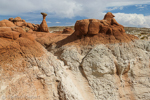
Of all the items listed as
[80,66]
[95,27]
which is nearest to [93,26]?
[95,27]

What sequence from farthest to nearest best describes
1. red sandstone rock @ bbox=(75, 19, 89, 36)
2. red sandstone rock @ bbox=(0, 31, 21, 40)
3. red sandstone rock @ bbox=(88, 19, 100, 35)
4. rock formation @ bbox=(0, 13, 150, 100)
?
red sandstone rock @ bbox=(75, 19, 89, 36)
red sandstone rock @ bbox=(88, 19, 100, 35)
red sandstone rock @ bbox=(0, 31, 21, 40)
rock formation @ bbox=(0, 13, 150, 100)

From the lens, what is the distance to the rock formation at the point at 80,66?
4.86 m

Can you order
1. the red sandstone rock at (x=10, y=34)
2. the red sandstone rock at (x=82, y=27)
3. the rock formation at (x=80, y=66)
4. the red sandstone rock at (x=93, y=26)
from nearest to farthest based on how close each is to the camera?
the rock formation at (x=80, y=66) → the red sandstone rock at (x=10, y=34) → the red sandstone rock at (x=93, y=26) → the red sandstone rock at (x=82, y=27)

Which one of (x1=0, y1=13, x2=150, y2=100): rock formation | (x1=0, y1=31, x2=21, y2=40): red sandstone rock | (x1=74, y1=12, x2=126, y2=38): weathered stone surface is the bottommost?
(x1=0, y1=13, x2=150, y2=100): rock formation

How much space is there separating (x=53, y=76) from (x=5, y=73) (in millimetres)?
1887

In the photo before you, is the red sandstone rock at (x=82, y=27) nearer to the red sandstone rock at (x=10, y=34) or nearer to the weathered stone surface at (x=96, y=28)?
the weathered stone surface at (x=96, y=28)

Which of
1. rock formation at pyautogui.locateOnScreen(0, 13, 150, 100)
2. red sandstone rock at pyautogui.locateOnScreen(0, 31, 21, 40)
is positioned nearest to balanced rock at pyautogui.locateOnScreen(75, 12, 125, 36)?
rock formation at pyautogui.locateOnScreen(0, 13, 150, 100)

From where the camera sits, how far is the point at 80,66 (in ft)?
25.1

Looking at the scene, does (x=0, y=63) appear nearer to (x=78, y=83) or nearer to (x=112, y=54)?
(x=78, y=83)

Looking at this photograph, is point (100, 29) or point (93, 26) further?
point (100, 29)

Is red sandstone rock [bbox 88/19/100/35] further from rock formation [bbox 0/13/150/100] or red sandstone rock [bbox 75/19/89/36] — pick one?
red sandstone rock [bbox 75/19/89/36]

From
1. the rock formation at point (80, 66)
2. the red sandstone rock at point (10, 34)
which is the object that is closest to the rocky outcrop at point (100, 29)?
the rock formation at point (80, 66)

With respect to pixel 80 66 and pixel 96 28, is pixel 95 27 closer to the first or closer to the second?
pixel 96 28

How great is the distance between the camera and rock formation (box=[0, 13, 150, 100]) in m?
4.86
